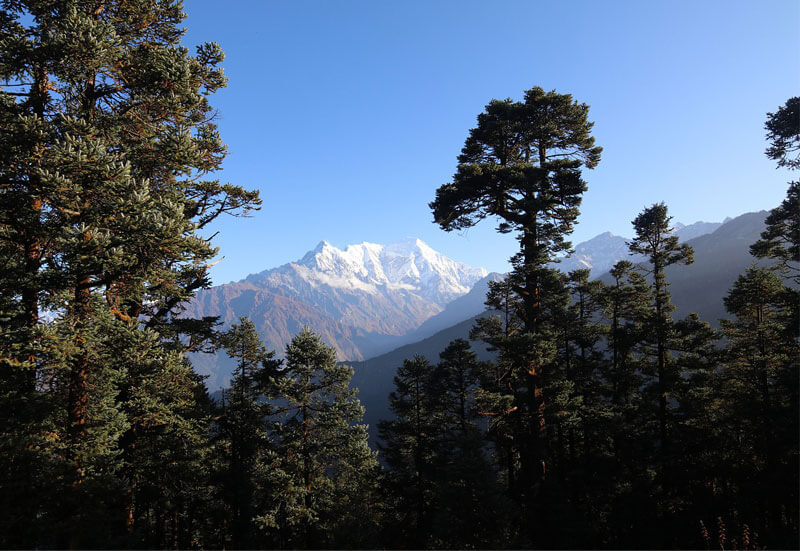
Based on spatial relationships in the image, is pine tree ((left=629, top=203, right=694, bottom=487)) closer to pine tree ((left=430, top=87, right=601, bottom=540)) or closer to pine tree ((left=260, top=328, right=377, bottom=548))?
Result: pine tree ((left=430, top=87, right=601, bottom=540))

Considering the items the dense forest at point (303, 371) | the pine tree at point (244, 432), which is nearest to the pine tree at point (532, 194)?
the dense forest at point (303, 371)

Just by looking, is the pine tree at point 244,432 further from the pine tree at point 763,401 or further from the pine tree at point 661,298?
the pine tree at point 763,401

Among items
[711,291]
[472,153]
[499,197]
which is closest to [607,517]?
[499,197]

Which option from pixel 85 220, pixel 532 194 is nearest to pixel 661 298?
pixel 532 194

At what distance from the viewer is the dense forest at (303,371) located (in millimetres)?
7887

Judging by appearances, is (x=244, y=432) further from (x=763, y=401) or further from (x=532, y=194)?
(x=763, y=401)

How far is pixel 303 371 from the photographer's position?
779 inches

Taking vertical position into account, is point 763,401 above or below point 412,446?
above

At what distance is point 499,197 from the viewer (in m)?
15.4

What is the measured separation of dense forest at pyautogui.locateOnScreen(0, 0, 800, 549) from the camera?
25.9 ft

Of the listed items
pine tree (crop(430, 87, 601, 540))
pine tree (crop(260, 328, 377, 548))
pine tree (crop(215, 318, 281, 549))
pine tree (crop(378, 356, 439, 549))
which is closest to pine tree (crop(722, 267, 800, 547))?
pine tree (crop(430, 87, 601, 540))

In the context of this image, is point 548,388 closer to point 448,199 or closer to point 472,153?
point 448,199

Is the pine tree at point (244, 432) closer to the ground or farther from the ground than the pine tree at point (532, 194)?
closer to the ground

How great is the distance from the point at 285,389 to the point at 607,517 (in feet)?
63.5
